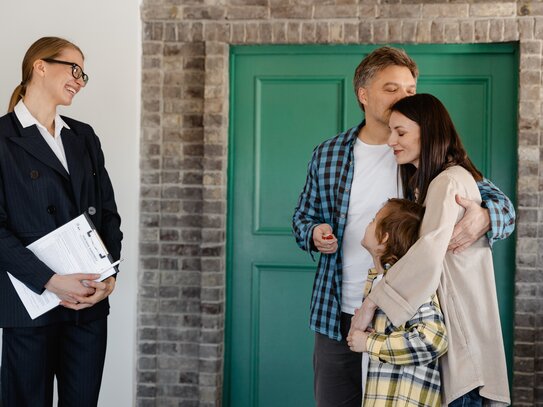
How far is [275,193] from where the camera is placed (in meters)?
4.18

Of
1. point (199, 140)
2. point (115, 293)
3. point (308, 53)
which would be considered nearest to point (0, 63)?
point (199, 140)

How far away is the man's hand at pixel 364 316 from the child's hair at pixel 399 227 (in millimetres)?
145

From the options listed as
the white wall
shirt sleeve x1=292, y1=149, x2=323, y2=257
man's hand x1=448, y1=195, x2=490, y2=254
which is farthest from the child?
the white wall

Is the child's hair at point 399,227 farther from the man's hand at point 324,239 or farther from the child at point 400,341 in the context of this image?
the man's hand at point 324,239

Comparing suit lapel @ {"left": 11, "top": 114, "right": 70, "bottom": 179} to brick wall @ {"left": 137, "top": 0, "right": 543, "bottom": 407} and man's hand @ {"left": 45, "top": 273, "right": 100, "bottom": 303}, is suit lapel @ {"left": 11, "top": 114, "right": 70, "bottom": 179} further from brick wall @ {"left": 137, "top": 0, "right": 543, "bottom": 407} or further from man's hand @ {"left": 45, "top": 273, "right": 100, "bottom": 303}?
brick wall @ {"left": 137, "top": 0, "right": 543, "bottom": 407}

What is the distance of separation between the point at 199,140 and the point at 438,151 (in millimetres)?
2049

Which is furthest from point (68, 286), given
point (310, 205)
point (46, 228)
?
point (310, 205)

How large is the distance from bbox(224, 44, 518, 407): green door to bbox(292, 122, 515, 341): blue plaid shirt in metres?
1.25

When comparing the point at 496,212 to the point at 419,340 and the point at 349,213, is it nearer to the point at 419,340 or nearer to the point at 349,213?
the point at 419,340

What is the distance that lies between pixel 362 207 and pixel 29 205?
1.26m

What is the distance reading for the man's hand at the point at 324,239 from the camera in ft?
8.57

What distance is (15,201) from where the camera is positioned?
2.67 m

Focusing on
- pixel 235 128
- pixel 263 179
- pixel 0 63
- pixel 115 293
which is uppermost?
pixel 0 63

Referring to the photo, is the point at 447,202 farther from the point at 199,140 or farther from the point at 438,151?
the point at 199,140
